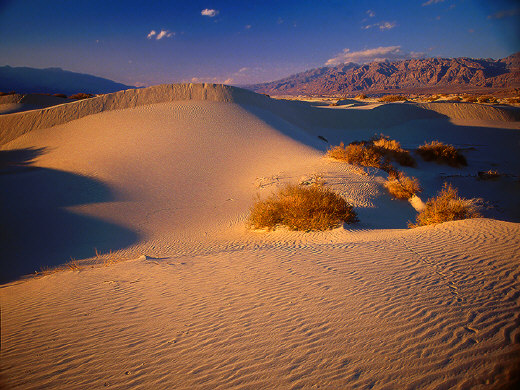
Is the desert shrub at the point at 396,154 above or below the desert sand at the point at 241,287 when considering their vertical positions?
above

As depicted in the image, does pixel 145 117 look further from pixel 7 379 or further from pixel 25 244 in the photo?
pixel 7 379

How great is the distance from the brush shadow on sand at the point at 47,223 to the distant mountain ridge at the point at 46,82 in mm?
97862

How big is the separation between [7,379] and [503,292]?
5.73m

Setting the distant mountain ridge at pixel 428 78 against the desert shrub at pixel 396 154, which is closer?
the desert shrub at pixel 396 154

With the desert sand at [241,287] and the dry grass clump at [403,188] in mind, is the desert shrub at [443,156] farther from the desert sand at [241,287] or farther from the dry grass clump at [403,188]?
the dry grass clump at [403,188]

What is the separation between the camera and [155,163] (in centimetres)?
1384

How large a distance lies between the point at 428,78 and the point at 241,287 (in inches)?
4975

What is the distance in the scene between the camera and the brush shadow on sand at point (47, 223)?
277 inches

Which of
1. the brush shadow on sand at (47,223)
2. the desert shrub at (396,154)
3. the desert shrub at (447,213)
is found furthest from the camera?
the desert shrub at (396,154)

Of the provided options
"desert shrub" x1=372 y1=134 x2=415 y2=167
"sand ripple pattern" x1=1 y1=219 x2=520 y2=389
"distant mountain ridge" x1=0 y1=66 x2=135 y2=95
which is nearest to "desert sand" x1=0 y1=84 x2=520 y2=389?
"sand ripple pattern" x1=1 y1=219 x2=520 y2=389

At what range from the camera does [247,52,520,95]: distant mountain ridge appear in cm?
6969

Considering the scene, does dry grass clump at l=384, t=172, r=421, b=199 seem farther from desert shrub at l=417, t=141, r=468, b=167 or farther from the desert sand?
desert shrub at l=417, t=141, r=468, b=167

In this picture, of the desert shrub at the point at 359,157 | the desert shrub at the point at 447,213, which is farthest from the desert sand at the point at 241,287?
the desert shrub at the point at 447,213

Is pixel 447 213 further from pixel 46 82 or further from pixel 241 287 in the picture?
pixel 46 82
